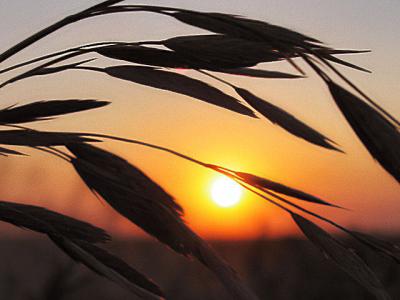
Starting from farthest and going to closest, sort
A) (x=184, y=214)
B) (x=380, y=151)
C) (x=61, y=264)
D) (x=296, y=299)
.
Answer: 1. (x=296, y=299)
2. (x=61, y=264)
3. (x=184, y=214)
4. (x=380, y=151)

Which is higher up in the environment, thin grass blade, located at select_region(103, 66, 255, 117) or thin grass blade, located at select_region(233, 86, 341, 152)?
thin grass blade, located at select_region(103, 66, 255, 117)

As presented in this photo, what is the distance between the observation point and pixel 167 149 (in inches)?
21.5

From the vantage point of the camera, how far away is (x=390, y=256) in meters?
0.51

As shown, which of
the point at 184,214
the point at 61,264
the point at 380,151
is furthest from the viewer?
the point at 61,264

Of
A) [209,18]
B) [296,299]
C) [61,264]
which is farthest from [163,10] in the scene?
[296,299]

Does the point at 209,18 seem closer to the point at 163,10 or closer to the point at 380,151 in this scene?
the point at 163,10

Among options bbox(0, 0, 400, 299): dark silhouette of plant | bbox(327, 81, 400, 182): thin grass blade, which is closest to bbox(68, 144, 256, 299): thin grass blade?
bbox(0, 0, 400, 299): dark silhouette of plant

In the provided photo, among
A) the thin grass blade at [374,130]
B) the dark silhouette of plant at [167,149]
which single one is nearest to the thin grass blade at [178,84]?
the dark silhouette of plant at [167,149]

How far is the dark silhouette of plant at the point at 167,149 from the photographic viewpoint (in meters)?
0.52

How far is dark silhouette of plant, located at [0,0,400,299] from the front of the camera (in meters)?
0.52

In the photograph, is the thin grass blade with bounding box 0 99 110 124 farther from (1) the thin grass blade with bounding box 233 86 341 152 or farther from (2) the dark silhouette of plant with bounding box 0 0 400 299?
(1) the thin grass blade with bounding box 233 86 341 152

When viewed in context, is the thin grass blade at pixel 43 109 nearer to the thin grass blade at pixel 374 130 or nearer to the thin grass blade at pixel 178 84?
the thin grass blade at pixel 178 84

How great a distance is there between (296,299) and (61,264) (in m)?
1.09

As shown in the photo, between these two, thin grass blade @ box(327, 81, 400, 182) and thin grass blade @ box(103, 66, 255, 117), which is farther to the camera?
thin grass blade @ box(103, 66, 255, 117)
